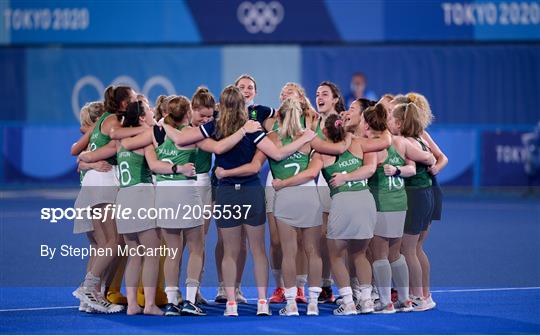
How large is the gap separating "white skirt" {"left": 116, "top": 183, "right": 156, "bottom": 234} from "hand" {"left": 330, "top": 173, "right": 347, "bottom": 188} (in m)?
1.64

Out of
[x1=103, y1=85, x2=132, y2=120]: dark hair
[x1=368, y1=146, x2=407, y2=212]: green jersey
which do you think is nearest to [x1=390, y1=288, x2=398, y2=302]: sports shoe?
[x1=368, y1=146, x2=407, y2=212]: green jersey

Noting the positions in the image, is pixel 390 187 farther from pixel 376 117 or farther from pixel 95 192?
pixel 95 192

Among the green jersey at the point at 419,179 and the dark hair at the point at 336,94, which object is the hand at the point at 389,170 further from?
the dark hair at the point at 336,94

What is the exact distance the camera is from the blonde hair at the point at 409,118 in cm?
946

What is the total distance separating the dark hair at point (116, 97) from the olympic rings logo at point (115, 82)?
505 inches

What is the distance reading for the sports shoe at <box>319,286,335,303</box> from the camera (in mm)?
9945

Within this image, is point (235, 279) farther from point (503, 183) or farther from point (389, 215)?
point (503, 183)

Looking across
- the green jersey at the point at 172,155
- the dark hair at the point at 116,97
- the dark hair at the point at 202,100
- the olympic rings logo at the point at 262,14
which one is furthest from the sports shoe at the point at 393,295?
the olympic rings logo at the point at 262,14

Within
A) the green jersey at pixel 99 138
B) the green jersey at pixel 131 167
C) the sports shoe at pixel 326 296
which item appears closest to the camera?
the green jersey at pixel 131 167

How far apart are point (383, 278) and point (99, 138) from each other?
9.66 ft

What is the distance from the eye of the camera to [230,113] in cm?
896

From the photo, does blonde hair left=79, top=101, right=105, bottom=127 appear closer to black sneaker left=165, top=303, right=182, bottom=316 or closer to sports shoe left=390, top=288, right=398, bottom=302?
black sneaker left=165, top=303, right=182, bottom=316

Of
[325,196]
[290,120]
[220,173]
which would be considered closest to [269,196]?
[325,196]

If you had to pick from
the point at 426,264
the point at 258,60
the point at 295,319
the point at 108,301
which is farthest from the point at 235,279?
the point at 258,60
